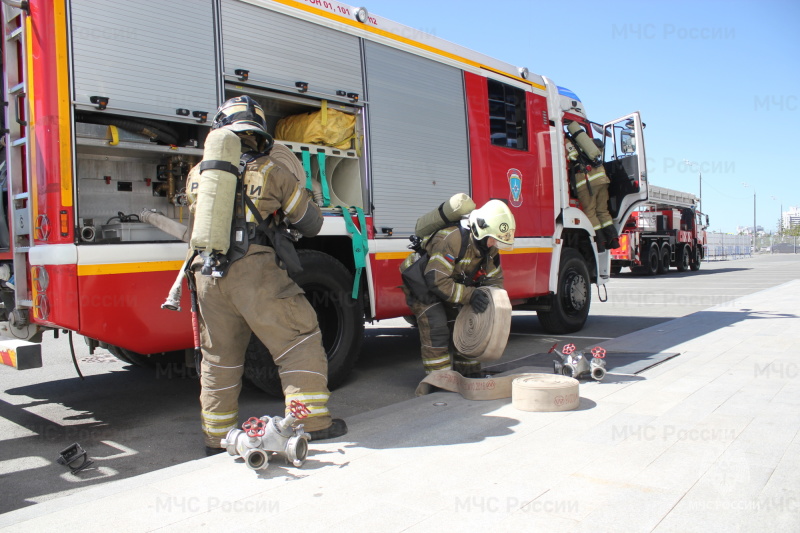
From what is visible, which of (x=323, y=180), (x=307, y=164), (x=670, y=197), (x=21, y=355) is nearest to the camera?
(x=21, y=355)

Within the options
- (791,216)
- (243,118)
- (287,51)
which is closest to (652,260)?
(287,51)

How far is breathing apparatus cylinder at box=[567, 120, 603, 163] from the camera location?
26.9 ft

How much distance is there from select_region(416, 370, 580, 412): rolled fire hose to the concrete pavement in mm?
75

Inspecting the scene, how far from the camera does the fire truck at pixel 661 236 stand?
22.6m

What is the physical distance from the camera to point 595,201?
333 inches

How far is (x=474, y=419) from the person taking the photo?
3.91 metres

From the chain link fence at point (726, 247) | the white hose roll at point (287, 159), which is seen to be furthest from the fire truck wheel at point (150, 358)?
the chain link fence at point (726, 247)

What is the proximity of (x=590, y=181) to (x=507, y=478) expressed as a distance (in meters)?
6.11

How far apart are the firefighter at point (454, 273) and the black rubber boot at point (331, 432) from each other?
143 cm

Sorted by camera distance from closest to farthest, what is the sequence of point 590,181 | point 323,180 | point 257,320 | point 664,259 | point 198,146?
point 257,320 → point 198,146 → point 323,180 → point 590,181 → point 664,259

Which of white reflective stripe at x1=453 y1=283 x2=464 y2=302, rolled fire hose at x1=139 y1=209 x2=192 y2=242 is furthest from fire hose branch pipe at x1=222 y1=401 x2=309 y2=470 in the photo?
white reflective stripe at x1=453 y1=283 x2=464 y2=302

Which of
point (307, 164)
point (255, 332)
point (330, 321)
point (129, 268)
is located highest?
point (307, 164)

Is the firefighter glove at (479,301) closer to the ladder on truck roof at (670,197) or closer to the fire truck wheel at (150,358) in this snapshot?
the fire truck wheel at (150,358)

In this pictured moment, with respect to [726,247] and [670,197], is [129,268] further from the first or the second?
[726,247]
